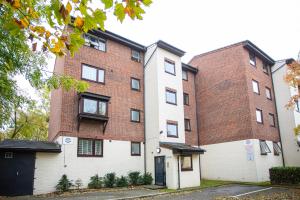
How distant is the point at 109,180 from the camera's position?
60.5 feet

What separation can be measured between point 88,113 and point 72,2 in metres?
15.2

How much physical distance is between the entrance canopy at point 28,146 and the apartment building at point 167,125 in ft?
23.7

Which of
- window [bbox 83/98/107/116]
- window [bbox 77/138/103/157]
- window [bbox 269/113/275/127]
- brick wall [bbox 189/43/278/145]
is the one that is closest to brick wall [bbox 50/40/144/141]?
window [bbox 77/138/103/157]

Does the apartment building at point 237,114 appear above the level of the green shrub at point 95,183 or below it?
above

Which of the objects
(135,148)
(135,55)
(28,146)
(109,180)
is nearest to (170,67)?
(135,55)

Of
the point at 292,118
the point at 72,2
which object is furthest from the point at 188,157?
the point at 72,2

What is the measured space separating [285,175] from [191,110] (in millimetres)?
9909

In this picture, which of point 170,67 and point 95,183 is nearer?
point 95,183

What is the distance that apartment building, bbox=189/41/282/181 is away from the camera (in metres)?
22.7

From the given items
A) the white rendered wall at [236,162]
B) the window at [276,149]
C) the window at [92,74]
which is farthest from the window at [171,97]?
the window at [276,149]

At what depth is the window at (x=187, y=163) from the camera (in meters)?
19.6

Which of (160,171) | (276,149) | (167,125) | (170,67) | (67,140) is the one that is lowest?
(160,171)

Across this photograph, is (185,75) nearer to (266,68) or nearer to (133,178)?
(266,68)

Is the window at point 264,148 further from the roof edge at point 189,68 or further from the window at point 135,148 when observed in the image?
the window at point 135,148
